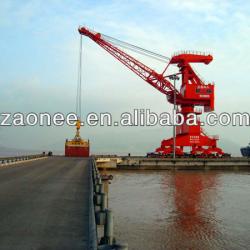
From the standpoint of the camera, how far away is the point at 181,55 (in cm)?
6231

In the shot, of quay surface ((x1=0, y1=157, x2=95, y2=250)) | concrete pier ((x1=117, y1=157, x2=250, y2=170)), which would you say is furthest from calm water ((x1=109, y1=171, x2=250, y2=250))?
concrete pier ((x1=117, y1=157, x2=250, y2=170))

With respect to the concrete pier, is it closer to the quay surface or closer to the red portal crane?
the red portal crane

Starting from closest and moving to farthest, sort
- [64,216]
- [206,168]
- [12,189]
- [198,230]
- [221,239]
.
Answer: [64,216], [221,239], [198,230], [12,189], [206,168]

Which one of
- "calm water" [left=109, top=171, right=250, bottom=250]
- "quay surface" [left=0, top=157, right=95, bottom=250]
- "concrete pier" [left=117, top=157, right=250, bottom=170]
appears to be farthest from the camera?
"concrete pier" [left=117, top=157, right=250, bottom=170]

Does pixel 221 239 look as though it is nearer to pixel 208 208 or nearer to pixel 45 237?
pixel 208 208

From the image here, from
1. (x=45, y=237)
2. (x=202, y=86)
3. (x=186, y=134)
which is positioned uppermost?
(x=202, y=86)

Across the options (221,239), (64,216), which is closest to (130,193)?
(221,239)

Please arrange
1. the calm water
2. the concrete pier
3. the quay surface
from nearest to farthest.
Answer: the quay surface, the calm water, the concrete pier

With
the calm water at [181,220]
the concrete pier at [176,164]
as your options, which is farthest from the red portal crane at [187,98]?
the calm water at [181,220]

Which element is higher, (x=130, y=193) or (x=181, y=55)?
(x=181, y=55)

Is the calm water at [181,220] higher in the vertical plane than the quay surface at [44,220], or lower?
lower

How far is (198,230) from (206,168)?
147 ft

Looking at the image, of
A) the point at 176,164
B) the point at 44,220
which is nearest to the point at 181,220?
the point at 44,220

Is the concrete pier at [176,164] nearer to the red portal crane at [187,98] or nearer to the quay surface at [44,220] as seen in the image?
the red portal crane at [187,98]
